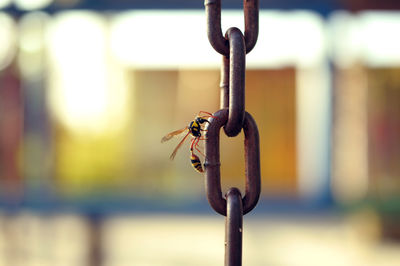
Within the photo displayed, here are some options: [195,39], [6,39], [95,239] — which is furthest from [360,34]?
[6,39]

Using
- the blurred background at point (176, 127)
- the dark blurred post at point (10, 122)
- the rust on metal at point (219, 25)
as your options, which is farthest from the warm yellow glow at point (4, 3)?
the rust on metal at point (219, 25)

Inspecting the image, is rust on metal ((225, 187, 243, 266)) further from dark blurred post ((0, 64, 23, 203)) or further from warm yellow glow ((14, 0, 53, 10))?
dark blurred post ((0, 64, 23, 203))

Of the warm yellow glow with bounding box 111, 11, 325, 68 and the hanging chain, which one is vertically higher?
the warm yellow glow with bounding box 111, 11, 325, 68

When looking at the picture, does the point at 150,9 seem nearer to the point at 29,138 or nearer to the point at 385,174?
the point at 29,138

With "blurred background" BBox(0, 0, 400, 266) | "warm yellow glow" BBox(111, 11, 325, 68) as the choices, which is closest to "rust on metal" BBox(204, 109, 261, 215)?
"blurred background" BBox(0, 0, 400, 266)

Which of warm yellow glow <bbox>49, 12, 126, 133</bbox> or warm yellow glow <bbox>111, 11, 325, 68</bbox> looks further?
warm yellow glow <bbox>49, 12, 126, 133</bbox>

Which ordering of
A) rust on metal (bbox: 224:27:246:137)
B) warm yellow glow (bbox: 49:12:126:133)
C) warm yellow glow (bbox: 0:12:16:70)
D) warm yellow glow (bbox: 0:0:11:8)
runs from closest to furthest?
rust on metal (bbox: 224:27:246:137), warm yellow glow (bbox: 0:0:11:8), warm yellow glow (bbox: 0:12:16:70), warm yellow glow (bbox: 49:12:126:133)

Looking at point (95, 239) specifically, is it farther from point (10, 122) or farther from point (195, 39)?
point (195, 39)
